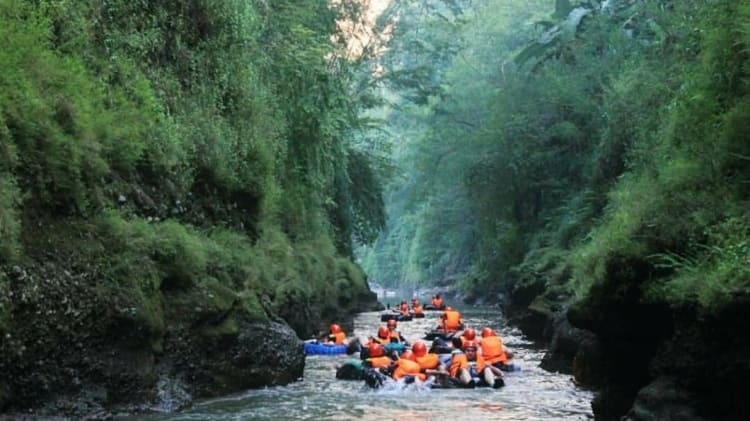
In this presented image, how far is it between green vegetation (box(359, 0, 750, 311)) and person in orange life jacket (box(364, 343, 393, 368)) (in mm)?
4115

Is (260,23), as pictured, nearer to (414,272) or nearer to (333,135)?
(333,135)

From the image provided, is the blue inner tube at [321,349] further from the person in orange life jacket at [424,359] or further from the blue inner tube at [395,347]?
the person in orange life jacket at [424,359]

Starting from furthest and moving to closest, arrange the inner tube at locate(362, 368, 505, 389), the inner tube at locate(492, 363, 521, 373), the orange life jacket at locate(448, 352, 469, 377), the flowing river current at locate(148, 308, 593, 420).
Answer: the inner tube at locate(492, 363, 521, 373), the orange life jacket at locate(448, 352, 469, 377), the inner tube at locate(362, 368, 505, 389), the flowing river current at locate(148, 308, 593, 420)

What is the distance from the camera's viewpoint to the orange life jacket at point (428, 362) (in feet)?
52.6

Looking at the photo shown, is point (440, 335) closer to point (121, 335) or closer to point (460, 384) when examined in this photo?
point (460, 384)

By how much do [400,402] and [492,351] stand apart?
411 centimetres

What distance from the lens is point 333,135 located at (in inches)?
979

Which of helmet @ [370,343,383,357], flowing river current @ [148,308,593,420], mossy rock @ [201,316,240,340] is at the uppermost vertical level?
mossy rock @ [201,316,240,340]

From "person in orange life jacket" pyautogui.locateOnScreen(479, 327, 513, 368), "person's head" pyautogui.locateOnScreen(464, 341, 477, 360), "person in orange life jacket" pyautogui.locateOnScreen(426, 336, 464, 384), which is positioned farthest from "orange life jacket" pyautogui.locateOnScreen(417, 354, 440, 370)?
"person's head" pyautogui.locateOnScreen(464, 341, 477, 360)

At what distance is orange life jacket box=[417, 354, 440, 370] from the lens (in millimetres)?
16031

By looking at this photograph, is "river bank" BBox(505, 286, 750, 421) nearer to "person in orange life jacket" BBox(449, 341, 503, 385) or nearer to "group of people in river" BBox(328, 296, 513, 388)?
"person in orange life jacket" BBox(449, 341, 503, 385)

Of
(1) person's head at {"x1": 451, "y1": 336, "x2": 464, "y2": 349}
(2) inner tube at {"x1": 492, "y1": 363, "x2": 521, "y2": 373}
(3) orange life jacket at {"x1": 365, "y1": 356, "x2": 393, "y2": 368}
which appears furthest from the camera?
(1) person's head at {"x1": 451, "y1": 336, "x2": 464, "y2": 349}

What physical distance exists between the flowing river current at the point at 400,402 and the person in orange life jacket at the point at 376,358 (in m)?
0.82

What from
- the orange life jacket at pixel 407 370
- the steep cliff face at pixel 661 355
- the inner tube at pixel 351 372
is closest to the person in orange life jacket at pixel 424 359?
the orange life jacket at pixel 407 370
